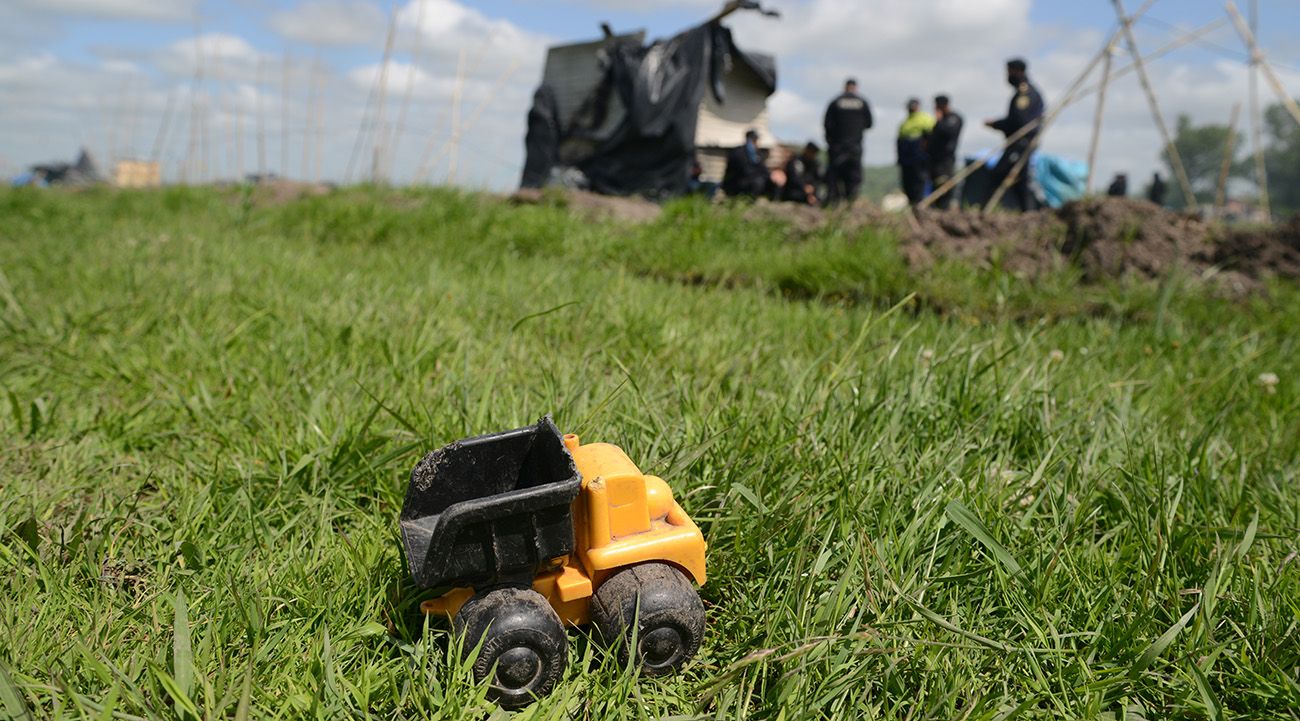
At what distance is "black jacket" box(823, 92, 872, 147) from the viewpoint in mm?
12523

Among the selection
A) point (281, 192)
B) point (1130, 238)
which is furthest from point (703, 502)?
point (281, 192)

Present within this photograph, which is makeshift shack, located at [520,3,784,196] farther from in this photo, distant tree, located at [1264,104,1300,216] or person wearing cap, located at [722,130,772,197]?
distant tree, located at [1264,104,1300,216]

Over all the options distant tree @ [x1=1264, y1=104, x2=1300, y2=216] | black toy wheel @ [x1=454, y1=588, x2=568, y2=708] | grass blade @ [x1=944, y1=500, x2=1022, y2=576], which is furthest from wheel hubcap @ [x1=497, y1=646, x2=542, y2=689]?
distant tree @ [x1=1264, y1=104, x2=1300, y2=216]

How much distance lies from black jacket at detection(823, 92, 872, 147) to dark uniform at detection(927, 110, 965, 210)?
100cm

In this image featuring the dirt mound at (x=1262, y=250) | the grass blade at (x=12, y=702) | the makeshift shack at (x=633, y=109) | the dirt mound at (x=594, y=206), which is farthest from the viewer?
the makeshift shack at (x=633, y=109)

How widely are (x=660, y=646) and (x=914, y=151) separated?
12087 millimetres

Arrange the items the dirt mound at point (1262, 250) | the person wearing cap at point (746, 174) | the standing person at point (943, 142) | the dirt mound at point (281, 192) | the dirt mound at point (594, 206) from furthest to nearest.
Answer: the person wearing cap at point (746, 174)
the standing person at point (943, 142)
the dirt mound at point (281, 192)
the dirt mound at point (594, 206)
the dirt mound at point (1262, 250)

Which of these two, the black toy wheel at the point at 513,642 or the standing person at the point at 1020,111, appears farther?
the standing person at the point at 1020,111

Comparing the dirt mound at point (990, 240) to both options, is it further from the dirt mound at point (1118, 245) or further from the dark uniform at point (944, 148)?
the dark uniform at point (944, 148)

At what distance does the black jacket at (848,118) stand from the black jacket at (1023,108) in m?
2.54

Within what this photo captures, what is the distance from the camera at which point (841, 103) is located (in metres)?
12.5

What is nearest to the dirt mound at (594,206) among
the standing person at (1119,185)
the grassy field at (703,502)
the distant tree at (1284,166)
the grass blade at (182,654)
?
the grassy field at (703,502)

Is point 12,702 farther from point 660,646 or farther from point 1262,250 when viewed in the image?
point 1262,250

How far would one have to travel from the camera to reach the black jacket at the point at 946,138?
37.7 feet
